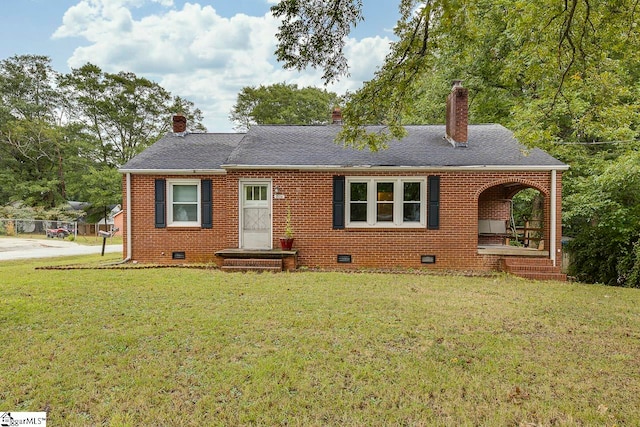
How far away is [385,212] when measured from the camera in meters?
10.6

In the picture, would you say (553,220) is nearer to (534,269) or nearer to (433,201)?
(534,269)

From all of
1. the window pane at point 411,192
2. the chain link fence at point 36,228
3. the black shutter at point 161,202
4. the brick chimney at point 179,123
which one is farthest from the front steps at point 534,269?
the chain link fence at point 36,228

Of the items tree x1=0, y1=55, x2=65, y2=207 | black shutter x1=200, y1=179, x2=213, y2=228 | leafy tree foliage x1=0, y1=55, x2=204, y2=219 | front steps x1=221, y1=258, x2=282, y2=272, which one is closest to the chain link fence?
leafy tree foliage x1=0, y1=55, x2=204, y2=219

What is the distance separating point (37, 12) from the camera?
487 inches

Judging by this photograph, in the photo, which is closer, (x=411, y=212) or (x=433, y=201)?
(x=433, y=201)

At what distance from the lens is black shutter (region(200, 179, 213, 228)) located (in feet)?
36.5

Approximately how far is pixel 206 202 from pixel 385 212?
542cm

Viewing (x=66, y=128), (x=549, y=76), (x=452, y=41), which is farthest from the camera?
(x=66, y=128)

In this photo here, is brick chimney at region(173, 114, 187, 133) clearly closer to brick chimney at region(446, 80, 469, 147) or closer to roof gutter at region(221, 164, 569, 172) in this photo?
roof gutter at region(221, 164, 569, 172)

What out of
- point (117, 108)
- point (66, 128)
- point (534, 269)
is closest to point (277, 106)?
point (117, 108)

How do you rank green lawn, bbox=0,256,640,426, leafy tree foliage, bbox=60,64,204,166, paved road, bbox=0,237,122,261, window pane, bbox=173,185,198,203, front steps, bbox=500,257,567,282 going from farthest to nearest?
1. leafy tree foliage, bbox=60,64,204,166
2. paved road, bbox=0,237,122,261
3. window pane, bbox=173,185,198,203
4. front steps, bbox=500,257,567,282
5. green lawn, bbox=0,256,640,426

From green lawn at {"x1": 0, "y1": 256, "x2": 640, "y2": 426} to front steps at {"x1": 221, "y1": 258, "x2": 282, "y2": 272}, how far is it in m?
2.56

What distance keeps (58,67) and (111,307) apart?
38402mm

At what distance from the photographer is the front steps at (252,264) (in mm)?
9789
